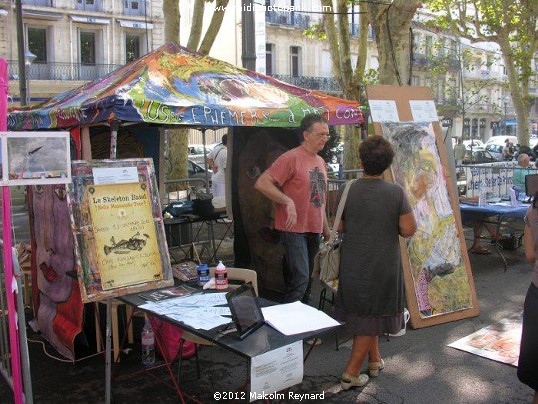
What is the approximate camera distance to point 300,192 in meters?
4.49

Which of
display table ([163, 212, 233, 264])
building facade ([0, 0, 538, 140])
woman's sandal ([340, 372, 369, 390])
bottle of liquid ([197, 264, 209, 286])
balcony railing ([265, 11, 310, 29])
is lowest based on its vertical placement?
woman's sandal ([340, 372, 369, 390])

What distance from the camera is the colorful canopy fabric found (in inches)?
161

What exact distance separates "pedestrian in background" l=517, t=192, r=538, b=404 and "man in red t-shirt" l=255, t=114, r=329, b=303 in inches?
67.2

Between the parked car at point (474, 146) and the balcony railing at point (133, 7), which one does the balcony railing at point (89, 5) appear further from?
the parked car at point (474, 146)

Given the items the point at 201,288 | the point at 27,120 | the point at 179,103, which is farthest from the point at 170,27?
the point at 201,288

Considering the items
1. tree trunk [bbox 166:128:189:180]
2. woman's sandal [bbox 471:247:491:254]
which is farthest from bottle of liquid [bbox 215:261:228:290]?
tree trunk [bbox 166:128:189:180]

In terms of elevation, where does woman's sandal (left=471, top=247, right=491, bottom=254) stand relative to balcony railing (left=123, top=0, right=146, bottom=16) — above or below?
below

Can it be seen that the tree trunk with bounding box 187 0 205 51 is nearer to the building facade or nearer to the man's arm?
the man's arm

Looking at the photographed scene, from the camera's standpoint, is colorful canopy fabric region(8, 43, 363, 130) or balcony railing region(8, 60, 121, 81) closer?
colorful canopy fabric region(8, 43, 363, 130)

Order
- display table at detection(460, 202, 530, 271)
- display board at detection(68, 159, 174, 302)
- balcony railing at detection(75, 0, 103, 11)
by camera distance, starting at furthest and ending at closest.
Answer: balcony railing at detection(75, 0, 103, 11)
display table at detection(460, 202, 530, 271)
display board at detection(68, 159, 174, 302)

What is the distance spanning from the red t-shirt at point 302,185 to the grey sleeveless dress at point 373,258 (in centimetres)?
78

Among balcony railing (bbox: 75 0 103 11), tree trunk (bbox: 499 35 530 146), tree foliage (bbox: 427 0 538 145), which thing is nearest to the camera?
tree foliage (bbox: 427 0 538 145)

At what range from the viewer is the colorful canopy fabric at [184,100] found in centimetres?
410

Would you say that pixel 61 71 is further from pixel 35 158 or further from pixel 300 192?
pixel 35 158
